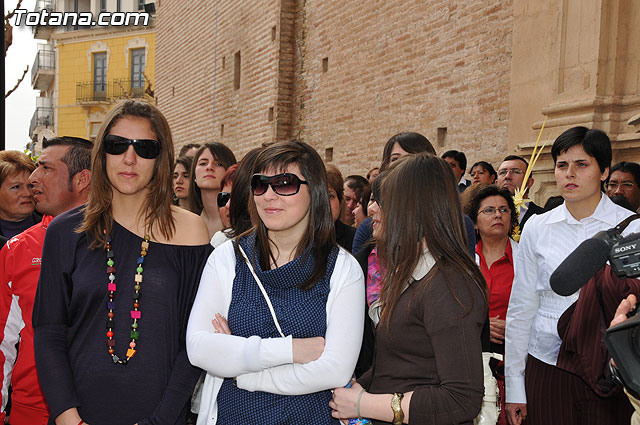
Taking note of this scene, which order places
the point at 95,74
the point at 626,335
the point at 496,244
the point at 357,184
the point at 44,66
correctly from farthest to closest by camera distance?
1. the point at 44,66
2. the point at 95,74
3. the point at 357,184
4. the point at 496,244
5. the point at 626,335

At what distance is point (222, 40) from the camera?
16.7 m

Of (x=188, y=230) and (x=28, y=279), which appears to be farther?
(x=28, y=279)

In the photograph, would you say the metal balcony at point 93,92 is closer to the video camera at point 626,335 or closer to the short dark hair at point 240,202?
the short dark hair at point 240,202

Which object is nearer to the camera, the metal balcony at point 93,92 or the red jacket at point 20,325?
the red jacket at point 20,325

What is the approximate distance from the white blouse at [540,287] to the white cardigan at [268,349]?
1.41m

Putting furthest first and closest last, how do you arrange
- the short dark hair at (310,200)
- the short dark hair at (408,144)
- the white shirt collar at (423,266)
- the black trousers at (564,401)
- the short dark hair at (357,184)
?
1. the short dark hair at (357,184)
2. the short dark hair at (408,144)
3. the black trousers at (564,401)
4. the short dark hair at (310,200)
5. the white shirt collar at (423,266)

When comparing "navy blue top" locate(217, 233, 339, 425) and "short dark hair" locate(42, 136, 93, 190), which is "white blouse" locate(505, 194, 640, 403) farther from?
"short dark hair" locate(42, 136, 93, 190)

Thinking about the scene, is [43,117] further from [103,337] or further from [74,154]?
[103,337]

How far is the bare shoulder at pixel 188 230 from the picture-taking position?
249 cm

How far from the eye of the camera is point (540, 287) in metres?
3.32

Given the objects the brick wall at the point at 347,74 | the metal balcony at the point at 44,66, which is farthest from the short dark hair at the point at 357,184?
the metal balcony at the point at 44,66

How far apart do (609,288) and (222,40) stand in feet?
50.1

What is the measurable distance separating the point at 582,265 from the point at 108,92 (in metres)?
34.2

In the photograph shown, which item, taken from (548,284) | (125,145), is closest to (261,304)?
(125,145)
